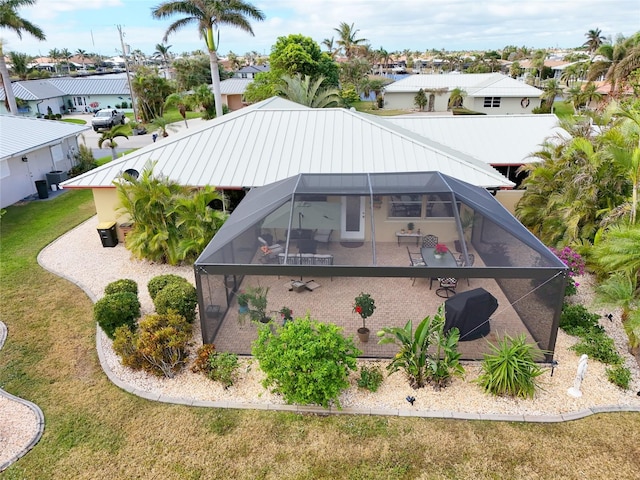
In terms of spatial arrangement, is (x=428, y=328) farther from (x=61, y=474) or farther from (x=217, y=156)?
(x=217, y=156)

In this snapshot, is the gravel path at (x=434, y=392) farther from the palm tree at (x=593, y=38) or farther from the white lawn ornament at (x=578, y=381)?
the palm tree at (x=593, y=38)

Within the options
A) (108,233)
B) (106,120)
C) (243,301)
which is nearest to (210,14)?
(108,233)

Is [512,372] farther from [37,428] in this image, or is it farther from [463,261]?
[37,428]

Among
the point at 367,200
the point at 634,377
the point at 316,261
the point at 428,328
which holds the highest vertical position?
the point at 367,200

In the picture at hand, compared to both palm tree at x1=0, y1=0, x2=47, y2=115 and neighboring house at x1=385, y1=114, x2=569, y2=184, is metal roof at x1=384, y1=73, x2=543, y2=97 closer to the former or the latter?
neighboring house at x1=385, y1=114, x2=569, y2=184

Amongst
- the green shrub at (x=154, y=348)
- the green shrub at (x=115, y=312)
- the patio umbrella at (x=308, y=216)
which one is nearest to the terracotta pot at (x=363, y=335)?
the patio umbrella at (x=308, y=216)

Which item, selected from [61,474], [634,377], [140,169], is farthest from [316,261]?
[140,169]
